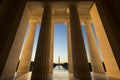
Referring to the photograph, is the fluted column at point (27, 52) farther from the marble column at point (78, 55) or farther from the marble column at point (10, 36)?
the marble column at point (78, 55)

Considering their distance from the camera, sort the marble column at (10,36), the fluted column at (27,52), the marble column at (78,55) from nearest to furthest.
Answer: the marble column at (10,36) → the marble column at (78,55) → the fluted column at (27,52)

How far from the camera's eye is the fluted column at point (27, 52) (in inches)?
767

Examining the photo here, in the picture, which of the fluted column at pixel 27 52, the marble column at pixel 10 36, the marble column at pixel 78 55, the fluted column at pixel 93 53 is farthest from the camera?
the fluted column at pixel 27 52

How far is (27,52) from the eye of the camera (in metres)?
20.7

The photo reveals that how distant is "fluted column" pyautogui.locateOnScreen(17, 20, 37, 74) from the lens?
63.9 feet

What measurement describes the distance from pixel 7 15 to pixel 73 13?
396 inches

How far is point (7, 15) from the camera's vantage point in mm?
13430

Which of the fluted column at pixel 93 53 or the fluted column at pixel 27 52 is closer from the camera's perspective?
the fluted column at pixel 93 53

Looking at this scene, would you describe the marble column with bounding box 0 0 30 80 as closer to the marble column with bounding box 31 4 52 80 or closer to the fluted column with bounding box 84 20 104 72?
the marble column with bounding box 31 4 52 80

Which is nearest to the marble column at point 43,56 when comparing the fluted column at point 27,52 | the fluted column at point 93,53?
the fluted column at point 27,52

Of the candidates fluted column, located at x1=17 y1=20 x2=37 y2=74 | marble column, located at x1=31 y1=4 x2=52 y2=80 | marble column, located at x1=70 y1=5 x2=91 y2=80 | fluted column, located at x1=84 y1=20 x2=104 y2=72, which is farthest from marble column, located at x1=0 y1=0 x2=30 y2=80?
fluted column, located at x1=84 y1=20 x2=104 y2=72

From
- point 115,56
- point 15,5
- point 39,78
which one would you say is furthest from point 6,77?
point 115,56

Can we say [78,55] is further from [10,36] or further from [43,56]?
[10,36]

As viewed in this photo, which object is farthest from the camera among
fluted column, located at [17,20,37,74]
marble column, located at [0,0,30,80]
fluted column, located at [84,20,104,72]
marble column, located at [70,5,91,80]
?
fluted column, located at [17,20,37,74]
